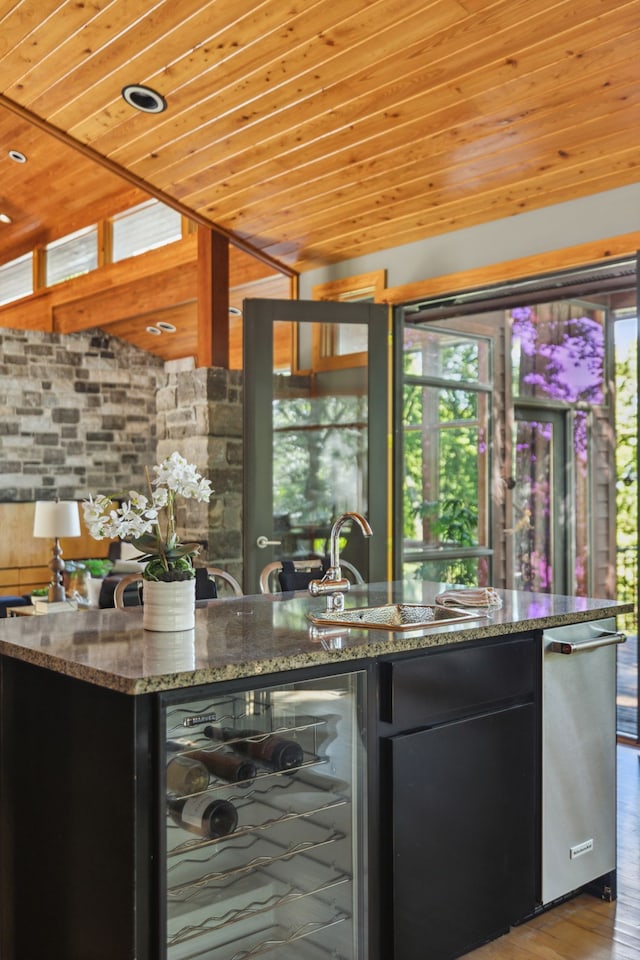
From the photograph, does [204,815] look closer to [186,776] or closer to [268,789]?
[186,776]

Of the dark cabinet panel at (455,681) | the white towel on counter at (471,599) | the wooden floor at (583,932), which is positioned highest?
the white towel on counter at (471,599)

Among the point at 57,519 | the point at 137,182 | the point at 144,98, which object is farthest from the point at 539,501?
the point at 144,98

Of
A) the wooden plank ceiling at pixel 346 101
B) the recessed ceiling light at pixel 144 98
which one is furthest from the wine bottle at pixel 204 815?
the recessed ceiling light at pixel 144 98

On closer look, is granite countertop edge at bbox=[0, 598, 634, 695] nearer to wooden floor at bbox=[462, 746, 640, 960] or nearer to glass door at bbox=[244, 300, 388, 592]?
wooden floor at bbox=[462, 746, 640, 960]

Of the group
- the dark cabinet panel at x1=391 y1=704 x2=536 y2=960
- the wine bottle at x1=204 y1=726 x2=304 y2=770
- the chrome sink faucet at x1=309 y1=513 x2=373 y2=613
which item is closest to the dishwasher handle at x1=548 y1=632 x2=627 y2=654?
the dark cabinet panel at x1=391 y1=704 x2=536 y2=960

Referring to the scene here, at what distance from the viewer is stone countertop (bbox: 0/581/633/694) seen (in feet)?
6.37

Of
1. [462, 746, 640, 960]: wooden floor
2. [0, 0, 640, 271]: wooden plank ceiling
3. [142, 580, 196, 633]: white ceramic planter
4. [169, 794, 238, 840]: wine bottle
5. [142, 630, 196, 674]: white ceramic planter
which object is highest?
[0, 0, 640, 271]: wooden plank ceiling

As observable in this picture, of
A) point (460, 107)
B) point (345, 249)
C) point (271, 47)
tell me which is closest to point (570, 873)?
point (460, 107)

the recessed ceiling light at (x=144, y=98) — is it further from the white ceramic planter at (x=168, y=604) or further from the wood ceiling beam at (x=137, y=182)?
the white ceramic planter at (x=168, y=604)

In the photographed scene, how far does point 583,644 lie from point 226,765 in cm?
128

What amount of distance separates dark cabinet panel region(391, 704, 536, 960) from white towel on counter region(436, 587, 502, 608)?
14.3 inches

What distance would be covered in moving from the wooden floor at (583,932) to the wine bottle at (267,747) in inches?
35.5

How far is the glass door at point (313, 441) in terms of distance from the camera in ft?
17.2

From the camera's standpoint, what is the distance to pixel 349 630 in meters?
2.46
